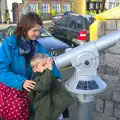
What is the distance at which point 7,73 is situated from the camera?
236 centimetres

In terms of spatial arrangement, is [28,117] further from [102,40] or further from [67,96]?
[102,40]

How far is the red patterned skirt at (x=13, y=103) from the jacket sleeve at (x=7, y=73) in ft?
0.31

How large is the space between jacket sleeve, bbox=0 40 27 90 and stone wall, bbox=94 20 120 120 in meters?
1.59

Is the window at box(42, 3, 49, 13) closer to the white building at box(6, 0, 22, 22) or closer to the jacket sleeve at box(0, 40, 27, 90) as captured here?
the white building at box(6, 0, 22, 22)

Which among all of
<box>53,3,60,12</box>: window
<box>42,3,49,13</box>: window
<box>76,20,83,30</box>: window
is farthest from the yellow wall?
<box>76,20,83,30</box>: window

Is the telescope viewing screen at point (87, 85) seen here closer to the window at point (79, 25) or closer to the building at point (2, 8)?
the window at point (79, 25)

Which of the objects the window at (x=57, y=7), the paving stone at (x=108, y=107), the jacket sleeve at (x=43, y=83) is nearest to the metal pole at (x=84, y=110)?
the jacket sleeve at (x=43, y=83)

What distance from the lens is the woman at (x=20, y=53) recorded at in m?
2.36

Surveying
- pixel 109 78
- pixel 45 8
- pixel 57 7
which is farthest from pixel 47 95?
pixel 57 7

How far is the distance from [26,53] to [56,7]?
1604 inches

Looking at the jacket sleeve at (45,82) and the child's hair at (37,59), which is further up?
the child's hair at (37,59)

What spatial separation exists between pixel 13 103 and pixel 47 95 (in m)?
0.38

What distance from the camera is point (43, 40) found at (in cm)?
891

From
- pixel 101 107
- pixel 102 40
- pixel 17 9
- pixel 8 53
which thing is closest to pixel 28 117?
pixel 8 53
